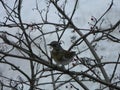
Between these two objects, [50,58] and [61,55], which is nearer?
[50,58]

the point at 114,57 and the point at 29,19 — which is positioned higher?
the point at 29,19

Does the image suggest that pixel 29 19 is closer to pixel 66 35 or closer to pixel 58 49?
pixel 66 35

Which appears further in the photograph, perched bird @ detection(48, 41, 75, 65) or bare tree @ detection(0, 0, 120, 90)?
perched bird @ detection(48, 41, 75, 65)

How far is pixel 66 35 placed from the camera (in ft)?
25.8

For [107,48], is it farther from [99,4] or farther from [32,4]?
[32,4]

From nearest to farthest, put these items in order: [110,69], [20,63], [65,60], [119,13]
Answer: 1. [65,60]
2. [110,69]
3. [20,63]
4. [119,13]

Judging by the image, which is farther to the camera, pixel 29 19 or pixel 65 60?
pixel 29 19

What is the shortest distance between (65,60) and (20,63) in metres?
4.14

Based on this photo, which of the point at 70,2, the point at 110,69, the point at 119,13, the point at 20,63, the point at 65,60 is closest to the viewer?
the point at 65,60

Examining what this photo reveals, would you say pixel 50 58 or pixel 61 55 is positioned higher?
pixel 61 55

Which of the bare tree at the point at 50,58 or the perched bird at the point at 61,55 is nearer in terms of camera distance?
the bare tree at the point at 50,58

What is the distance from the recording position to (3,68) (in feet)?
24.1

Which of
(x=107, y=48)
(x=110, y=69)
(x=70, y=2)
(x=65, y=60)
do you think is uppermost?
(x=70, y=2)

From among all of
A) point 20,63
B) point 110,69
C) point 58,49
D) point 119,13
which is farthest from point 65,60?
point 119,13
